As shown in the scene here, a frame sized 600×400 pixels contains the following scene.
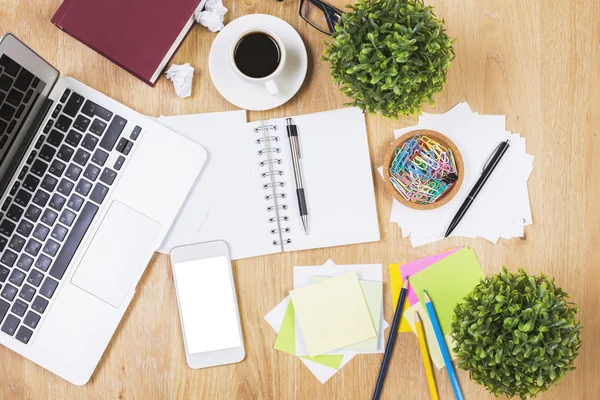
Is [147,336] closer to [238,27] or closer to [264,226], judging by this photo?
[264,226]

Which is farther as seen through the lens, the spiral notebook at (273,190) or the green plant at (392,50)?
the spiral notebook at (273,190)

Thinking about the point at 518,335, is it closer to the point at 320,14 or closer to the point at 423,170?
the point at 423,170

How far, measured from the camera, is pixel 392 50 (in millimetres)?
745

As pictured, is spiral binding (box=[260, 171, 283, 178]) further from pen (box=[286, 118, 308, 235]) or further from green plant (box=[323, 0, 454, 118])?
green plant (box=[323, 0, 454, 118])

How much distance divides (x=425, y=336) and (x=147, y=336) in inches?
18.7

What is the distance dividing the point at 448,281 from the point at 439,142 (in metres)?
0.24

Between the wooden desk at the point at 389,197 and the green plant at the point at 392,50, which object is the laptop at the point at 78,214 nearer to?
the wooden desk at the point at 389,197

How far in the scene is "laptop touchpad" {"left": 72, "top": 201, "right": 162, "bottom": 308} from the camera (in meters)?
0.90

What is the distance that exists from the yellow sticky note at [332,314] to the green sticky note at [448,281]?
0.10 meters

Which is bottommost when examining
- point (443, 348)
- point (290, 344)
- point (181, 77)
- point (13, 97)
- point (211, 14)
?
point (290, 344)

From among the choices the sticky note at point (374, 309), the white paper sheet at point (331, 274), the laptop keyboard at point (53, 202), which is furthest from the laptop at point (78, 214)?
the sticky note at point (374, 309)

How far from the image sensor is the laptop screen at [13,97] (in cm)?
80

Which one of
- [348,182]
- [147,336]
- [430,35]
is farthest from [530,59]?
[147,336]

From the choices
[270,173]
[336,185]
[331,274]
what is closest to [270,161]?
[270,173]
